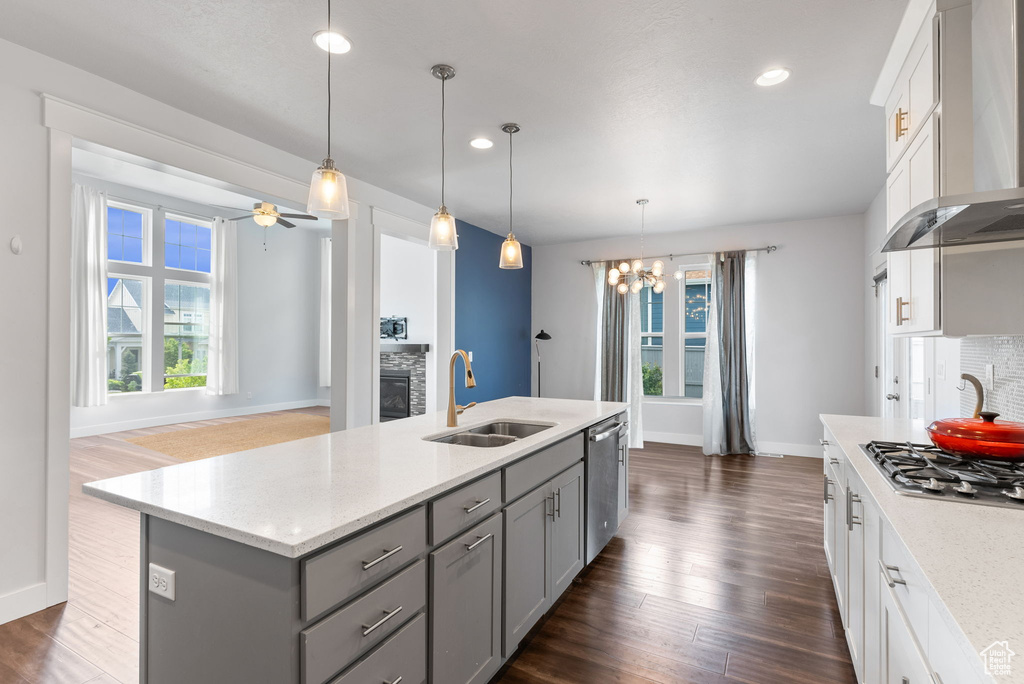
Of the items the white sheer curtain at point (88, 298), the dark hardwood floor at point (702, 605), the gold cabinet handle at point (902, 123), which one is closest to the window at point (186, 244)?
the white sheer curtain at point (88, 298)

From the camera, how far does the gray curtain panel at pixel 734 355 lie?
609 centimetres

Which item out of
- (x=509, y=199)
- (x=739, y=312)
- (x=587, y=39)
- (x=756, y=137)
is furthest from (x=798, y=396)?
(x=587, y=39)

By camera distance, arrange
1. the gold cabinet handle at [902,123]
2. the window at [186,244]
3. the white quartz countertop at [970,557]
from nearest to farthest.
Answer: the white quartz countertop at [970,557] < the gold cabinet handle at [902,123] < the window at [186,244]

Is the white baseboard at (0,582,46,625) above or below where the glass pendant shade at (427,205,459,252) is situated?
below

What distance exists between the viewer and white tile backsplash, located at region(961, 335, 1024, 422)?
198cm

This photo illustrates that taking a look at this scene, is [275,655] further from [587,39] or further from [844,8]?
[844,8]

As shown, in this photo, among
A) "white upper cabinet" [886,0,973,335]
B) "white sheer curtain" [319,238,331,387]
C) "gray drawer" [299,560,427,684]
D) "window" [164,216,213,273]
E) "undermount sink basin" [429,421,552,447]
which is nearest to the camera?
"gray drawer" [299,560,427,684]

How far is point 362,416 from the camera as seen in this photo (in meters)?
4.48

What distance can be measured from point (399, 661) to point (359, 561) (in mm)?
373

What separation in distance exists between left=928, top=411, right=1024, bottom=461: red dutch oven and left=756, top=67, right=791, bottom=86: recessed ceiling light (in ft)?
6.07

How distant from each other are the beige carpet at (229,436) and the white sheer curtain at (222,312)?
0.84 m

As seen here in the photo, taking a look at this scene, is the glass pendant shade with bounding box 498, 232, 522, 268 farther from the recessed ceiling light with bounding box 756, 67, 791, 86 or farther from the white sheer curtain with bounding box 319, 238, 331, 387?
the white sheer curtain with bounding box 319, 238, 331, 387

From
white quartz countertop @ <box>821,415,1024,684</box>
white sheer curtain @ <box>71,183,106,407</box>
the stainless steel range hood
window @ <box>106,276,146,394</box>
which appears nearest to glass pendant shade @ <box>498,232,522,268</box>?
the stainless steel range hood

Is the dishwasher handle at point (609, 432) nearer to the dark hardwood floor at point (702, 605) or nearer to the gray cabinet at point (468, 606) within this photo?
the dark hardwood floor at point (702, 605)
